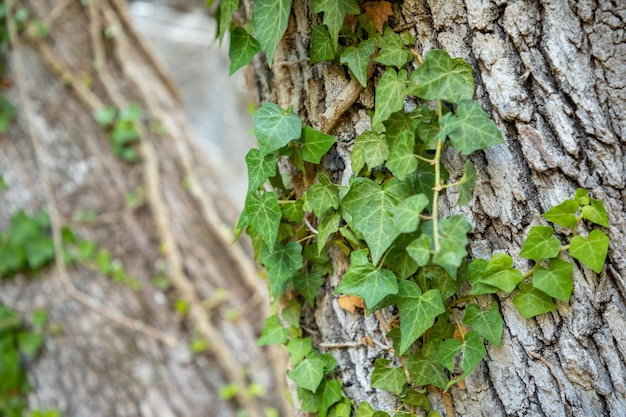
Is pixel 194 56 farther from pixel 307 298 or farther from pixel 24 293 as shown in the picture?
pixel 307 298

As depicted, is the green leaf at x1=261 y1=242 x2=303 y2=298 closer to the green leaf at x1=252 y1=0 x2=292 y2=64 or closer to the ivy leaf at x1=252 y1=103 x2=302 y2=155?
the ivy leaf at x1=252 y1=103 x2=302 y2=155

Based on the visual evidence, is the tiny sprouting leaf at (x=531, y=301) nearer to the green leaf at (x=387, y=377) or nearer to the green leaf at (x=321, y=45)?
the green leaf at (x=387, y=377)

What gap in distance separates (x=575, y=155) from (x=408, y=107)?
0.25 meters

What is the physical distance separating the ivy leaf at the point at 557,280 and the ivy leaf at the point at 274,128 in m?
0.43

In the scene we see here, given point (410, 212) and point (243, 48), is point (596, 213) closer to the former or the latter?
point (410, 212)

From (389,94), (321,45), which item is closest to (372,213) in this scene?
(389,94)

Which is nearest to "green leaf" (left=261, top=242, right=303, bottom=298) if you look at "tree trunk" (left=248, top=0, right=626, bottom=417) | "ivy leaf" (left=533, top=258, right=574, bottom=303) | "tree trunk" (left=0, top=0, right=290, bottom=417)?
"tree trunk" (left=248, top=0, right=626, bottom=417)

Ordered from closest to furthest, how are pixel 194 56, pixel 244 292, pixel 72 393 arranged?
pixel 72 393 → pixel 244 292 → pixel 194 56

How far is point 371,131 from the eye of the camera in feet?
2.58

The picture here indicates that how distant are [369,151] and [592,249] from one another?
347 mm

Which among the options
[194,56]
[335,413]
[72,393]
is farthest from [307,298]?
[194,56]

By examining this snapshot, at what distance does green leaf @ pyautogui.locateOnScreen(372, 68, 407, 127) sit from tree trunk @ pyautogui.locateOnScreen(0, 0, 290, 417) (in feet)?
5.07

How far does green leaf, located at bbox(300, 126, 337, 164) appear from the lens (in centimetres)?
83

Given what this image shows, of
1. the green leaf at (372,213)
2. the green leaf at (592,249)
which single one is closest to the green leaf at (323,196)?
the green leaf at (372,213)
